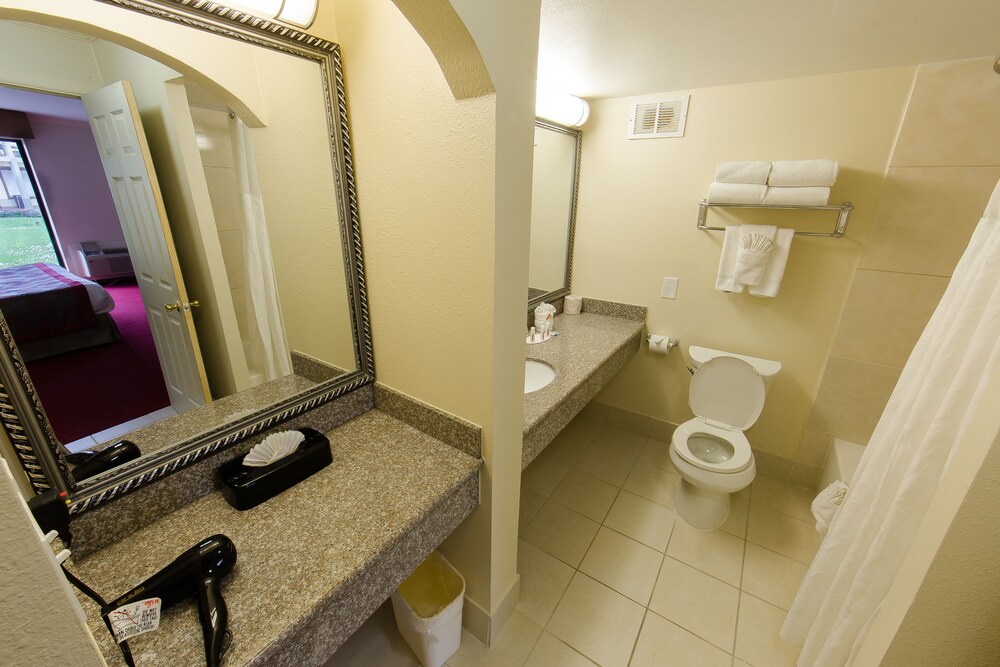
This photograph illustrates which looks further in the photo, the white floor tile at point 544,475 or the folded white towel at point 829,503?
the white floor tile at point 544,475

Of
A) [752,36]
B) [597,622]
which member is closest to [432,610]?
[597,622]

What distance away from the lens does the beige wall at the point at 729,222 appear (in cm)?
168

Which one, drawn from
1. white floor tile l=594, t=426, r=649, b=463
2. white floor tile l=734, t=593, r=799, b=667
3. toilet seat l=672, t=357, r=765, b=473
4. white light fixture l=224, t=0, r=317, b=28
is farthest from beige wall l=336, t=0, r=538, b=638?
white floor tile l=594, t=426, r=649, b=463

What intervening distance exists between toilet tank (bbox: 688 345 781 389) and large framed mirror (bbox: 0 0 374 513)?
5.55 ft

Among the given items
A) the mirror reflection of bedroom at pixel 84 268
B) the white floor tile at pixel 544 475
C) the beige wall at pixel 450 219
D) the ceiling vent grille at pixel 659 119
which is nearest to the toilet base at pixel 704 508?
the white floor tile at pixel 544 475

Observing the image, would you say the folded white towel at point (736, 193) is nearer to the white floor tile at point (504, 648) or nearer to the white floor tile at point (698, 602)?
the white floor tile at point (698, 602)

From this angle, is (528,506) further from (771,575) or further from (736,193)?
(736,193)

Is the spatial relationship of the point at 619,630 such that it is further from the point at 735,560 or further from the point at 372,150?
the point at 372,150

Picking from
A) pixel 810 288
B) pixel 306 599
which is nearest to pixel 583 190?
pixel 810 288

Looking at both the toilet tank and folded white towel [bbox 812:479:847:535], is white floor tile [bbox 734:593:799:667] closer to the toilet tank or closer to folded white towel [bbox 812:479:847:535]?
folded white towel [bbox 812:479:847:535]

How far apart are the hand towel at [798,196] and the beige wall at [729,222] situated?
0.55 ft

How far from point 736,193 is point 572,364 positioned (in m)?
1.08

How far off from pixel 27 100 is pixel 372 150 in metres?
0.64

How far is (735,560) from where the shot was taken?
1733 millimetres
